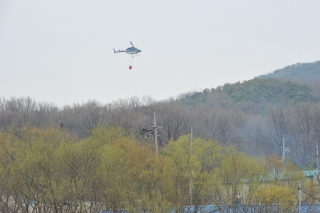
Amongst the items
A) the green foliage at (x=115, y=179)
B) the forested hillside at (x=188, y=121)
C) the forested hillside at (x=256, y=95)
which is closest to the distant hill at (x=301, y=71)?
the forested hillside at (x=256, y=95)

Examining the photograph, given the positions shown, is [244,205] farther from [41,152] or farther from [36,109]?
[36,109]

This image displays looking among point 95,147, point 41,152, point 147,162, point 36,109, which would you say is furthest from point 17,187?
point 36,109

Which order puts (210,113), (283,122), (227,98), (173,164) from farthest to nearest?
(227,98), (210,113), (283,122), (173,164)

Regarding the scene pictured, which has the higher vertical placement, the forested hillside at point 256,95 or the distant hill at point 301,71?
the distant hill at point 301,71

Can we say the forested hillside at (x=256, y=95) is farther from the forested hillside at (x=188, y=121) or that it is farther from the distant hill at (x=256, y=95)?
the forested hillside at (x=188, y=121)

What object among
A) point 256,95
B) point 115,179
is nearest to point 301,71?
point 256,95

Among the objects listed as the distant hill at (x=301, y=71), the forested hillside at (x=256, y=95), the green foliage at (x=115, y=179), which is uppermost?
the distant hill at (x=301, y=71)

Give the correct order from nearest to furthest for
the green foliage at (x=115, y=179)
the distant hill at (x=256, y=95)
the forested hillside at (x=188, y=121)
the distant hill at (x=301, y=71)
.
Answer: the green foliage at (x=115, y=179) < the forested hillside at (x=188, y=121) < the distant hill at (x=256, y=95) < the distant hill at (x=301, y=71)

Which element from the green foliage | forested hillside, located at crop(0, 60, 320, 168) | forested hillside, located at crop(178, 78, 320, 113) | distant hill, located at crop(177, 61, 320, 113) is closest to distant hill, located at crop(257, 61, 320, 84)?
distant hill, located at crop(177, 61, 320, 113)

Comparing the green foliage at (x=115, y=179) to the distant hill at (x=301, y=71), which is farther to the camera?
the distant hill at (x=301, y=71)

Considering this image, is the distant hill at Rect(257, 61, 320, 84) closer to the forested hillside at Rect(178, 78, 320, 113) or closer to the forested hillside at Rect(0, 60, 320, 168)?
the forested hillside at Rect(178, 78, 320, 113)

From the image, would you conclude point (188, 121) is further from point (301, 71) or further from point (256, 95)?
point (301, 71)
